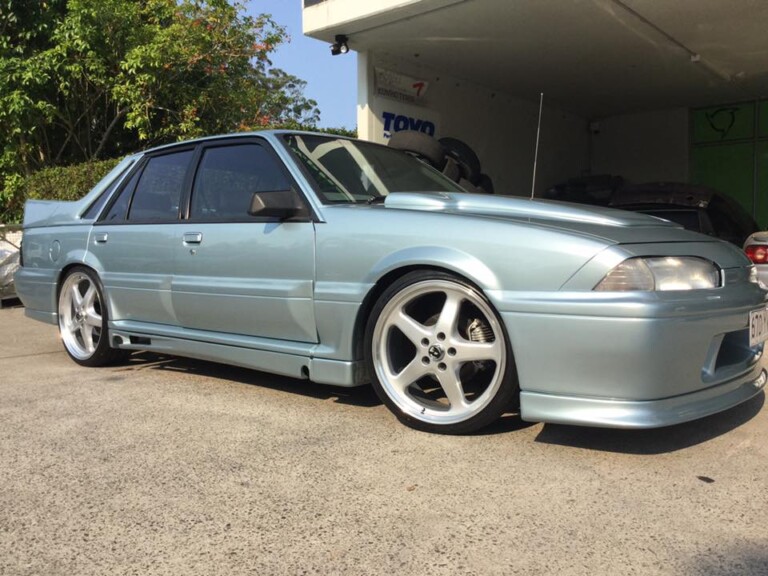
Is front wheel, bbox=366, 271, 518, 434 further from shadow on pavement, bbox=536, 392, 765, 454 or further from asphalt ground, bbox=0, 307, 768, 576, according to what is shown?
shadow on pavement, bbox=536, 392, 765, 454

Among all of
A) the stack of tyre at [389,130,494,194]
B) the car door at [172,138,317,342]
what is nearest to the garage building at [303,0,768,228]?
the stack of tyre at [389,130,494,194]

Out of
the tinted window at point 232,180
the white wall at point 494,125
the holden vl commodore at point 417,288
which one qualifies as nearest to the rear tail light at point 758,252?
the holden vl commodore at point 417,288

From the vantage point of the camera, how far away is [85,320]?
4.78 meters

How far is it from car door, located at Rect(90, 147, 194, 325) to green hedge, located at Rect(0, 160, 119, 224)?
6215mm

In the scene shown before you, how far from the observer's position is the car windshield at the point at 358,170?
140 inches

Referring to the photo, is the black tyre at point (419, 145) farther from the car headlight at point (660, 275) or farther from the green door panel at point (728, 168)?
the green door panel at point (728, 168)

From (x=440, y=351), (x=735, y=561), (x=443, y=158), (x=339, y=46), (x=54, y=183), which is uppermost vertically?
(x=339, y=46)

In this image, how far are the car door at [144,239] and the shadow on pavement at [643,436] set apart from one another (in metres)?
2.43

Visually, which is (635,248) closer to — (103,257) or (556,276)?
(556,276)

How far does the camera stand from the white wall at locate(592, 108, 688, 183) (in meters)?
13.8

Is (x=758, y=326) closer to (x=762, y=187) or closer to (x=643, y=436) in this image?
(x=643, y=436)

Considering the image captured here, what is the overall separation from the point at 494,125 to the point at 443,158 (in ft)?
A: 21.5

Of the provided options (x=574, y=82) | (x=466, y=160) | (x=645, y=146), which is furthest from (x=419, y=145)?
(x=645, y=146)

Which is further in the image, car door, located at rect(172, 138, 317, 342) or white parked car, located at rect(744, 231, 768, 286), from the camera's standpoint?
white parked car, located at rect(744, 231, 768, 286)
